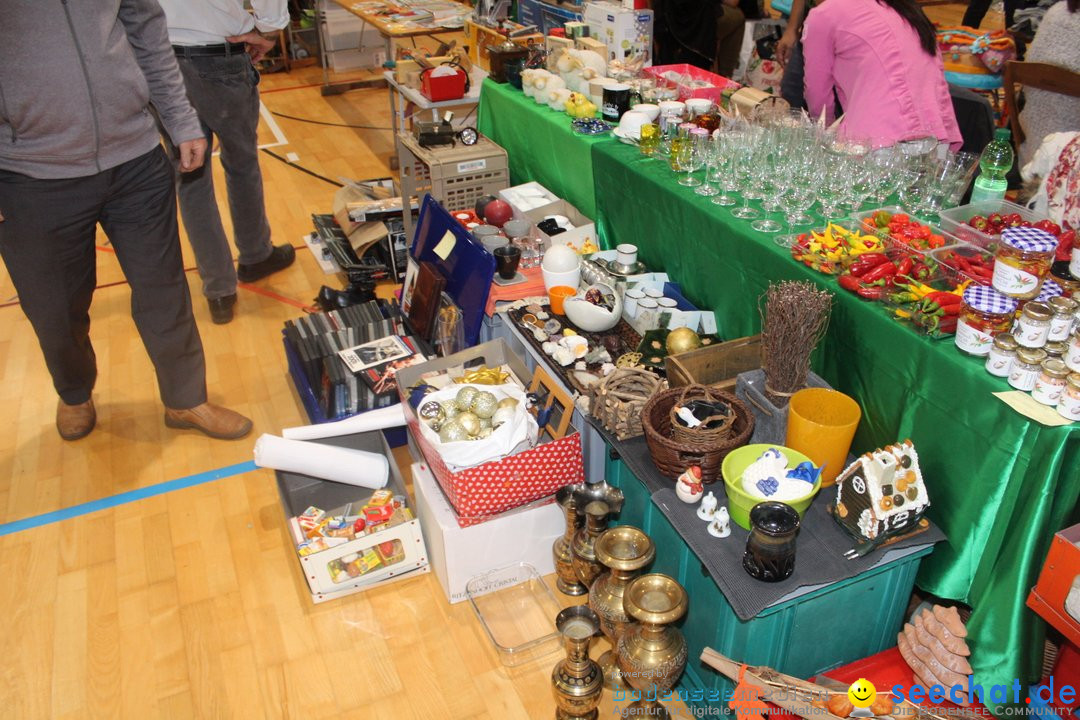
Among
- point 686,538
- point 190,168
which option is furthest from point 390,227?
point 686,538

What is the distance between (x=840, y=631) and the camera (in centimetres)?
190

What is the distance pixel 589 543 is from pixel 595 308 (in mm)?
717

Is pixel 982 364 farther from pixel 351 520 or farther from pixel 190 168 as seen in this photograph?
pixel 190 168

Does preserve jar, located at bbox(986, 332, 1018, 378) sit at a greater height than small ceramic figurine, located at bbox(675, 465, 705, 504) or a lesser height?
greater

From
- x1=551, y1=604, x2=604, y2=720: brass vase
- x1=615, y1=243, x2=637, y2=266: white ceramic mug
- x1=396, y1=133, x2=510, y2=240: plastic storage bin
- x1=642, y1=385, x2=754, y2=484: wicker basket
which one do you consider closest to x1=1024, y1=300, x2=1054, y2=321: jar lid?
x1=642, y1=385, x2=754, y2=484: wicker basket

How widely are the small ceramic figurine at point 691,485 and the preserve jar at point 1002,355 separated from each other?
0.63 metres

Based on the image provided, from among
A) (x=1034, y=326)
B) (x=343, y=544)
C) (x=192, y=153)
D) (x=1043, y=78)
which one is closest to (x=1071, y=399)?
(x=1034, y=326)

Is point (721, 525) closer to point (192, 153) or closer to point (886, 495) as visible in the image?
point (886, 495)

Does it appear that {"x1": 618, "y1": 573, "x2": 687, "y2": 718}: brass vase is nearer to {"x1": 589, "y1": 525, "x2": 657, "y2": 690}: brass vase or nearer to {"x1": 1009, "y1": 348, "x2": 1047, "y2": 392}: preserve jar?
{"x1": 589, "y1": 525, "x2": 657, "y2": 690}: brass vase

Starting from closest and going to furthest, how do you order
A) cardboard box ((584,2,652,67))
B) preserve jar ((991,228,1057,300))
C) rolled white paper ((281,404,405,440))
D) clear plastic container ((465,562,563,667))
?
preserve jar ((991,228,1057,300)) < clear plastic container ((465,562,563,667)) < rolled white paper ((281,404,405,440)) < cardboard box ((584,2,652,67))

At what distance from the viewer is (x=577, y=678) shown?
1.94m

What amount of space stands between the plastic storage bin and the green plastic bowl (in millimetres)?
2016

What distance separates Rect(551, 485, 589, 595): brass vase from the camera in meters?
2.18

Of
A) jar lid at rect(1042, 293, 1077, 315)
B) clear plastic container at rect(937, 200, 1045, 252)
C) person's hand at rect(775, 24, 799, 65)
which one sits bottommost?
person's hand at rect(775, 24, 799, 65)
